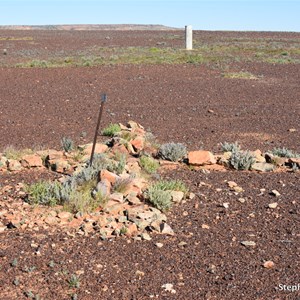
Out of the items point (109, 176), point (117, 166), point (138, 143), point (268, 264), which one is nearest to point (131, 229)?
point (109, 176)

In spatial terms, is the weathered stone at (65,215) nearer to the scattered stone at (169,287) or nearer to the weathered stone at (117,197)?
the weathered stone at (117,197)

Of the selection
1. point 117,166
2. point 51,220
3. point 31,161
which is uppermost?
point 117,166

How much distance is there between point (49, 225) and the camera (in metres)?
6.47

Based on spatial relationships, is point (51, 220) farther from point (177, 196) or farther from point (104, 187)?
point (177, 196)

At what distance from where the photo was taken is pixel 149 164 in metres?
8.61

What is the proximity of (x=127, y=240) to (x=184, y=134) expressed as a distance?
6.32 metres

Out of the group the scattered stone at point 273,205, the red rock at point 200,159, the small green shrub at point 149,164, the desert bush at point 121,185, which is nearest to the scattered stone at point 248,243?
the scattered stone at point 273,205

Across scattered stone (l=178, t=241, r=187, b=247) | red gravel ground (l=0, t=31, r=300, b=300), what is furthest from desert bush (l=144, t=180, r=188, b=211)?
scattered stone (l=178, t=241, r=187, b=247)

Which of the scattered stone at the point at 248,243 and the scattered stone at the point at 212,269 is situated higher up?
the scattered stone at the point at 248,243

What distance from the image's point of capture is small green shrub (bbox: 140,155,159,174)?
27.7 ft

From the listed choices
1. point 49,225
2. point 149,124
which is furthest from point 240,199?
point 149,124

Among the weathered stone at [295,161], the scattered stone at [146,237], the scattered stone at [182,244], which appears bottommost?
the scattered stone at [182,244]

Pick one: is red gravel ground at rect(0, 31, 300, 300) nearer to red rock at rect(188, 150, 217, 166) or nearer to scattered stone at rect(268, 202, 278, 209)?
scattered stone at rect(268, 202, 278, 209)

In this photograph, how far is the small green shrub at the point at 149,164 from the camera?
8.45 m
